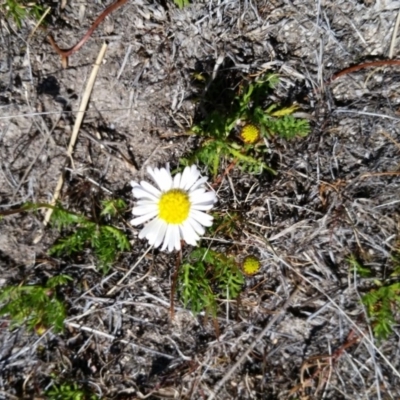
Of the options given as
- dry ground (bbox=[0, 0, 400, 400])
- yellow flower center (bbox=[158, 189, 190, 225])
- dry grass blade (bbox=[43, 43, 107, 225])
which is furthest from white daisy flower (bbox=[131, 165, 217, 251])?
dry grass blade (bbox=[43, 43, 107, 225])

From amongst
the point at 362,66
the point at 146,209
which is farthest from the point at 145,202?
the point at 362,66

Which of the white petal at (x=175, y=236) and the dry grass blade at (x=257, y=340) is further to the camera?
the dry grass blade at (x=257, y=340)

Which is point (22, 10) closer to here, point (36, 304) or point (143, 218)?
point (143, 218)

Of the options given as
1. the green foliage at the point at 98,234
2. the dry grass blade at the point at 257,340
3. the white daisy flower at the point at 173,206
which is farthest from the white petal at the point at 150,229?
the dry grass blade at the point at 257,340

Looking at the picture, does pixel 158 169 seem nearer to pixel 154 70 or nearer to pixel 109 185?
pixel 109 185

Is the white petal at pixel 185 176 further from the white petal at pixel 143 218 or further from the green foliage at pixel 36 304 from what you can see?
the green foliage at pixel 36 304

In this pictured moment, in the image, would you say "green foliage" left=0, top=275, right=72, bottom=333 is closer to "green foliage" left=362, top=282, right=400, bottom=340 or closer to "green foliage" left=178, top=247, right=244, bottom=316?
"green foliage" left=178, top=247, right=244, bottom=316
